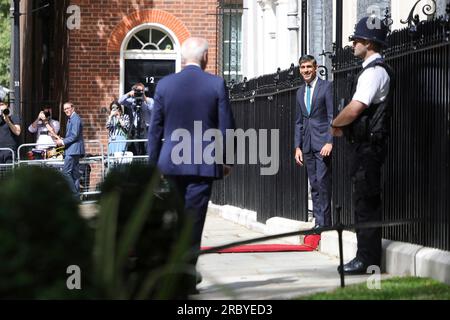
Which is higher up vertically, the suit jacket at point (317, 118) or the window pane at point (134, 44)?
the window pane at point (134, 44)

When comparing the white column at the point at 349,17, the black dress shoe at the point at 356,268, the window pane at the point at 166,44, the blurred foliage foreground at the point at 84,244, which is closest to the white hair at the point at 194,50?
the black dress shoe at the point at 356,268

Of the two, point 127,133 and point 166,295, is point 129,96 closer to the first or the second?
point 127,133

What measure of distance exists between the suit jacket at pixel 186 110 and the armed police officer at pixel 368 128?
1.15 m

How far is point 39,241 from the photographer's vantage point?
332cm

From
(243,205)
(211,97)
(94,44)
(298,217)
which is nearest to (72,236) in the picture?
(211,97)

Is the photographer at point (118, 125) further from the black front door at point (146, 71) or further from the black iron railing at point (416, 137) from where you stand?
the black iron railing at point (416, 137)

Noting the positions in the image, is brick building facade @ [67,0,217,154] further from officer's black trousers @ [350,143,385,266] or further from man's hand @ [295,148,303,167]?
officer's black trousers @ [350,143,385,266]

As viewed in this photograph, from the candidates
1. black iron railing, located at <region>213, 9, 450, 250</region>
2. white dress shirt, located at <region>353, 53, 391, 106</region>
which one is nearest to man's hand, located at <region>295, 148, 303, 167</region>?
black iron railing, located at <region>213, 9, 450, 250</region>

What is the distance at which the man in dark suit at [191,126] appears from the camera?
8.41 metres

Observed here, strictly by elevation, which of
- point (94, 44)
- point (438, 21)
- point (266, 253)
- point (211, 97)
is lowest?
point (266, 253)

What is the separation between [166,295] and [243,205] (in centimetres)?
1310

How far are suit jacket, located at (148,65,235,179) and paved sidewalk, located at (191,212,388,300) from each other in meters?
0.93
